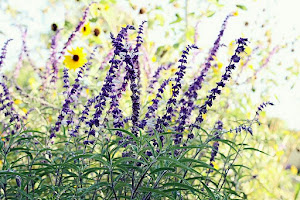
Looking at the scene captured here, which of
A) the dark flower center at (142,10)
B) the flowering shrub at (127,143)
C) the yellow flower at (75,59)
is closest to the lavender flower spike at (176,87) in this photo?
the flowering shrub at (127,143)

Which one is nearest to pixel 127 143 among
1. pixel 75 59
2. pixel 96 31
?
pixel 75 59

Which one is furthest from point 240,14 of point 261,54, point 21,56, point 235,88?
point 21,56

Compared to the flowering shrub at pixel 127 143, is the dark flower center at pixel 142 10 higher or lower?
higher

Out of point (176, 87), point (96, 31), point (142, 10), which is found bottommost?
point (176, 87)

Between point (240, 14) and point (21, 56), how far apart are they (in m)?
2.03

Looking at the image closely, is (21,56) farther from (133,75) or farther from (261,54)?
(261,54)

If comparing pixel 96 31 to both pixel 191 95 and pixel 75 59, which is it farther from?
pixel 191 95

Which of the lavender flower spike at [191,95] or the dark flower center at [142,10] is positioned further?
the dark flower center at [142,10]

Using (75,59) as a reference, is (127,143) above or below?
below

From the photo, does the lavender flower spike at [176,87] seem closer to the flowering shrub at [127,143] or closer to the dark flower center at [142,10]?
the flowering shrub at [127,143]

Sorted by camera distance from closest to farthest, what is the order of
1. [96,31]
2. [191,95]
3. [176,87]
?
[176,87] < [191,95] < [96,31]

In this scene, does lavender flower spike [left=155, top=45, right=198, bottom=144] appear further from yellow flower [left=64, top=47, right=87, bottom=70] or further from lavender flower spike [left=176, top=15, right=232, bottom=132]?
yellow flower [left=64, top=47, right=87, bottom=70]

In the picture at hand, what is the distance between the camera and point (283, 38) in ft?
11.9

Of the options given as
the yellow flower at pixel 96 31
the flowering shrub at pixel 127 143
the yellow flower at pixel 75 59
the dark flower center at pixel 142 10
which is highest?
the dark flower center at pixel 142 10
